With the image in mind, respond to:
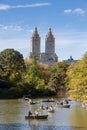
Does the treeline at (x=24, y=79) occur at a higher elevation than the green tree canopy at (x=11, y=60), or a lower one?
lower

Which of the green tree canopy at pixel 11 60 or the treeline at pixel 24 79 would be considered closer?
the treeline at pixel 24 79

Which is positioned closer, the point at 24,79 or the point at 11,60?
the point at 24,79

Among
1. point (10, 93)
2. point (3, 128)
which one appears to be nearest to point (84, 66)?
point (3, 128)

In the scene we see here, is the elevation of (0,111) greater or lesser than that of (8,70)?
lesser

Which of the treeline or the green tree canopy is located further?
the green tree canopy

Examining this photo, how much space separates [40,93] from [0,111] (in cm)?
3484

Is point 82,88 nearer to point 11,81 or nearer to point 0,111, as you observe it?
point 0,111

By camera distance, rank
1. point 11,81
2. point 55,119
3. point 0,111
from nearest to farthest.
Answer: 1. point 55,119
2. point 0,111
3. point 11,81

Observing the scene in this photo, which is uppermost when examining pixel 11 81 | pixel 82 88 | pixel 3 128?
pixel 11 81

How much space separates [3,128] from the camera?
37.5m

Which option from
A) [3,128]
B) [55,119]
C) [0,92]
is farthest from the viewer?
[0,92]

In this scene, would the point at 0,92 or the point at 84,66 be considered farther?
the point at 0,92

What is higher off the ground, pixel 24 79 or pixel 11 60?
pixel 11 60

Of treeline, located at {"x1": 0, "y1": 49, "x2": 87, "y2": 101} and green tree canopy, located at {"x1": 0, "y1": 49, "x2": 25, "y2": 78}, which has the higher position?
green tree canopy, located at {"x1": 0, "y1": 49, "x2": 25, "y2": 78}
